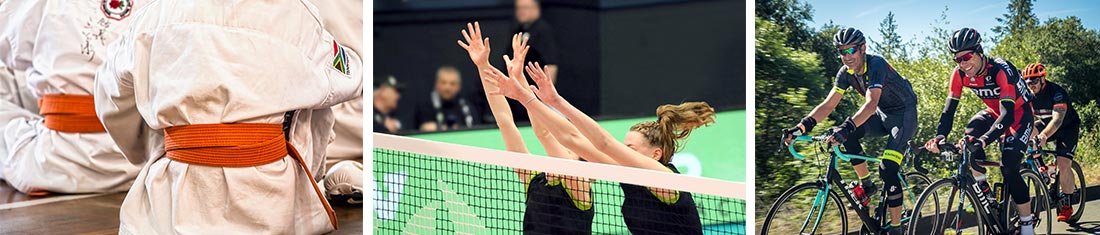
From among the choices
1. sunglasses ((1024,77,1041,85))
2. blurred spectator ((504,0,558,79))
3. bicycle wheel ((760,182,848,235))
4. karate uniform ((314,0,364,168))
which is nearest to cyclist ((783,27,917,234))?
bicycle wheel ((760,182,848,235))

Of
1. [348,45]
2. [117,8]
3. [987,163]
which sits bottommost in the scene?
[987,163]

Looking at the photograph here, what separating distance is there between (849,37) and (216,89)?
1.77 metres

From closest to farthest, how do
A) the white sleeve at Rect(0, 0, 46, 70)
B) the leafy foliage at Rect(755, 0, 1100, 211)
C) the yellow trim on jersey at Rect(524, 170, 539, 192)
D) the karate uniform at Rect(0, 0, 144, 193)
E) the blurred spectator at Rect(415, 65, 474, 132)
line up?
the leafy foliage at Rect(755, 0, 1100, 211) < the yellow trim on jersey at Rect(524, 170, 539, 192) < the blurred spectator at Rect(415, 65, 474, 132) < the karate uniform at Rect(0, 0, 144, 193) < the white sleeve at Rect(0, 0, 46, 70)

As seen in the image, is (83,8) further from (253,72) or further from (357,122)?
(253,72)

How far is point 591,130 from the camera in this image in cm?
272

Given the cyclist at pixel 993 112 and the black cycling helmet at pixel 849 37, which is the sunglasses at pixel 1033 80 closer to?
the cyclist at pixel 993 112

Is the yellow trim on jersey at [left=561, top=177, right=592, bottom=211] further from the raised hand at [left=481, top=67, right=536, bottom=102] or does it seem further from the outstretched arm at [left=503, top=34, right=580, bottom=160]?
the raised hand at [left=481, top=67, right=536, bottom=102]

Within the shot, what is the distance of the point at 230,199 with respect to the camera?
3.27 meters

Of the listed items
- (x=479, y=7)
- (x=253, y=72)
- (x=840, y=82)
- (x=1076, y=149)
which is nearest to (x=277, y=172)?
(x=253, y=72)

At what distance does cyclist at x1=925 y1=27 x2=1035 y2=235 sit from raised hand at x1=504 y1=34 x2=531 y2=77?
1025 millimetres

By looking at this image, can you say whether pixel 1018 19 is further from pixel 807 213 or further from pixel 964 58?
pixel 807 213

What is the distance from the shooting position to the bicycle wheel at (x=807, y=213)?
8.64 ft

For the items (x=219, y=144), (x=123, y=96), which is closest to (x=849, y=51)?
(x=219, y=144)

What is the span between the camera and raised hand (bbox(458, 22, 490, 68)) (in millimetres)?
2889
